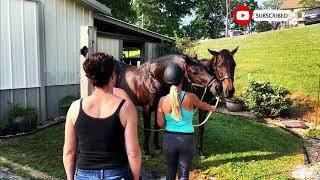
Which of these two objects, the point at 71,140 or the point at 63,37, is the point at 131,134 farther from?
the point at 63,37

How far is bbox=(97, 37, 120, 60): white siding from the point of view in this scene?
1539 centimetres

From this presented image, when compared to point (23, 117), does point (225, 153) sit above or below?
below

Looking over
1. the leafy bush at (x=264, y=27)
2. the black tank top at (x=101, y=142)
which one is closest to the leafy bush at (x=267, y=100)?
Answer: the black tank top at (x=101, y=142)

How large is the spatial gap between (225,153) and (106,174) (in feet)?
19.2

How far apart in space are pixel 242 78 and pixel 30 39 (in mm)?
12478

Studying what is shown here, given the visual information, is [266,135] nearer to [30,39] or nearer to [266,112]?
[266,112]

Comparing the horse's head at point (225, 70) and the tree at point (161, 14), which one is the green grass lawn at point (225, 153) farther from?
the tree at point (161, 14)

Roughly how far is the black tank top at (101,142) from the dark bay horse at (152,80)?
443 centimetres

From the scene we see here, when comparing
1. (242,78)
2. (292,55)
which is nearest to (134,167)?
(242,78)

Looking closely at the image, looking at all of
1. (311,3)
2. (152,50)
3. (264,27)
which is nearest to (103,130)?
(152,50)

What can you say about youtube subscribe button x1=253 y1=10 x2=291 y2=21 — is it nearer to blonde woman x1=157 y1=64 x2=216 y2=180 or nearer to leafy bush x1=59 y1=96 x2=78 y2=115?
leafy bush x1=59 y1=96 x2=78 y2=115

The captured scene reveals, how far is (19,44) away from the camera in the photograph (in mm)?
11414

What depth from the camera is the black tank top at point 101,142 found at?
3.27m

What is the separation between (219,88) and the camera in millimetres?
7605
